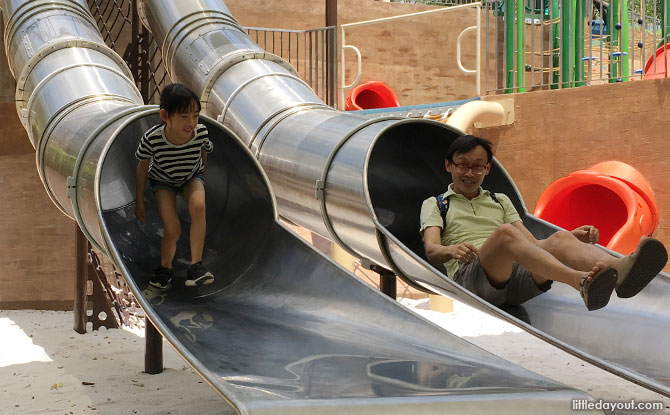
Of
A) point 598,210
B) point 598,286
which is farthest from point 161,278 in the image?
point 598,210

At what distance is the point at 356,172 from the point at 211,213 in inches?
43.8

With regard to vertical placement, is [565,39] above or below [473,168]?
above

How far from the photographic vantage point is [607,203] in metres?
6.55

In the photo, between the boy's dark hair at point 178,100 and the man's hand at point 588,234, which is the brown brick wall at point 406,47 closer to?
the boy's dark hair at point 178,100

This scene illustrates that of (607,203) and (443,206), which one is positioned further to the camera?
(607,203)

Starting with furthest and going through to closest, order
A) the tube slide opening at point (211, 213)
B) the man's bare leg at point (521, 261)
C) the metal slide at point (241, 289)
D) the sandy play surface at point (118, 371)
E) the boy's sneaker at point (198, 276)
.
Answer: the tube slide opening at point (211, 213), the sandy play surface at point (118, 371), the boy's sneaker at point (198, 276), the man's bare leg at point (521, 261), the metal slide at point (241, 289)

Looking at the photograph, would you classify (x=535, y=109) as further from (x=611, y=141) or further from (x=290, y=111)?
(x=290, y=111)

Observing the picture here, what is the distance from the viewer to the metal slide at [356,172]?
133 inches

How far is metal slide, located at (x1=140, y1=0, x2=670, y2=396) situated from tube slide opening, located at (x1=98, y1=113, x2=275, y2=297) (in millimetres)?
218

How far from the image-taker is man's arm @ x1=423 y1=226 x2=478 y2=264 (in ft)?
11.3

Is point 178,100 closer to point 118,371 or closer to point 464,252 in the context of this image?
point 464,252

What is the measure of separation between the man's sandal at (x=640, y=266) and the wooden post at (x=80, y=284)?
176 inches

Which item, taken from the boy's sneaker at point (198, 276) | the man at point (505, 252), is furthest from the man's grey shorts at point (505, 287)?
the boy's sneaker at point (198, 276)

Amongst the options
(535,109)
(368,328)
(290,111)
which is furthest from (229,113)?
(535,109)
